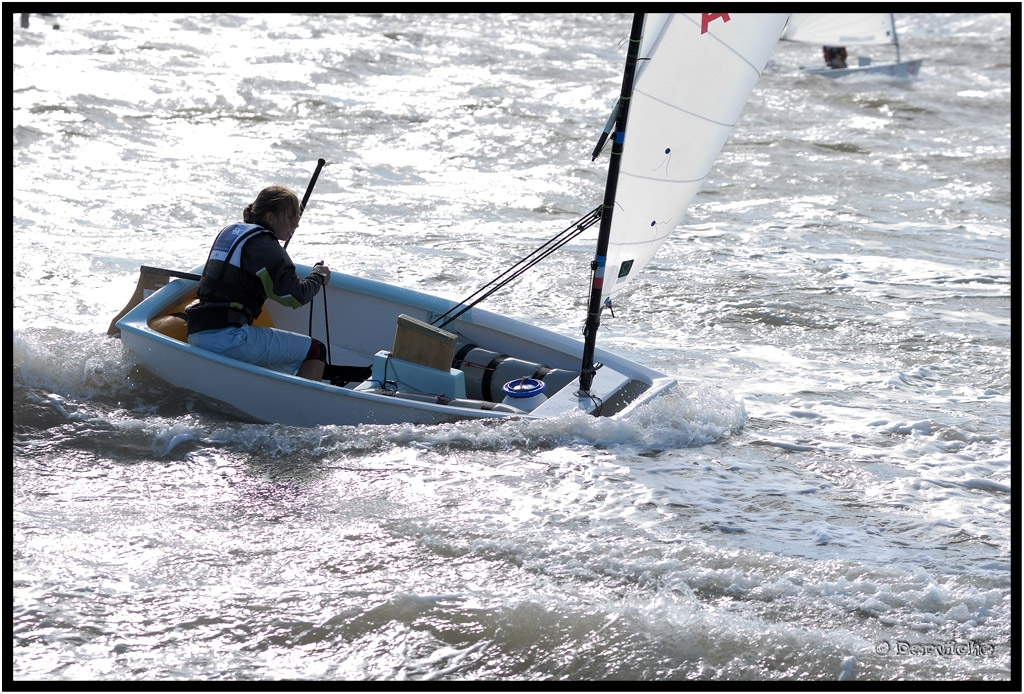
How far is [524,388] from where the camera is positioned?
4477 millimetres

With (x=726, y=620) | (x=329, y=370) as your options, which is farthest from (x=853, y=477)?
(x=329, y=370)

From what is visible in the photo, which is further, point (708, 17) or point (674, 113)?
point (674, 113)

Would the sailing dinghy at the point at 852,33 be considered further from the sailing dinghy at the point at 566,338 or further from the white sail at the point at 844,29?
the sailing dinghy at the point at 566,338

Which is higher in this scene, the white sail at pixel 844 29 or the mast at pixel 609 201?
the white sail at pixel 844 29

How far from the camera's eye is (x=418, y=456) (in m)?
4.23

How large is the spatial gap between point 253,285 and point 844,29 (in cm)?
1847

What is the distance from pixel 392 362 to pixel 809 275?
13.5 ft

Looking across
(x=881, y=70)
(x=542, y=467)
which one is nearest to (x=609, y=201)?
(x=542, y=467)

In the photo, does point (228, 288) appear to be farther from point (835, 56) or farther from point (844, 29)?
point (844, 29)

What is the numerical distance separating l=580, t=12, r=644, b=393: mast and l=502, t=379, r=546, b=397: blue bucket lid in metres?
0.19

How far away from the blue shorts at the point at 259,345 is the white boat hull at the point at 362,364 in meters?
0.07

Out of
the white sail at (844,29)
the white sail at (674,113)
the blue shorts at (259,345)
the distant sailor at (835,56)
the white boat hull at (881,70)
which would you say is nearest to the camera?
the white sail at (674,113)

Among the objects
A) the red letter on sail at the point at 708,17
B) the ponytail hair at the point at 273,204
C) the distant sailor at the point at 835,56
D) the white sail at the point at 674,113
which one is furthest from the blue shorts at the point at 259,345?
the distant sailor at the point at 835,56

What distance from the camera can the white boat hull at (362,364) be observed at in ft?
14.1
